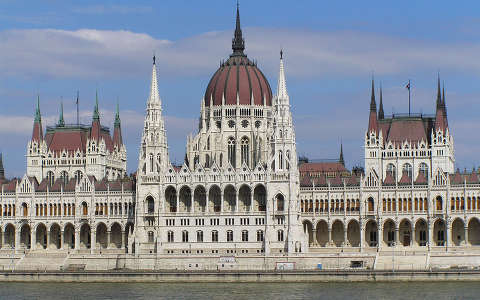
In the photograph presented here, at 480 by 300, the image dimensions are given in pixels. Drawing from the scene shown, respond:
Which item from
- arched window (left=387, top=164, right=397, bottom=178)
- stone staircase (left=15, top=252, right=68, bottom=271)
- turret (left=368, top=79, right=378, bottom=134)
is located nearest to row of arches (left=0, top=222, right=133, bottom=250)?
stone staircase (left=15, top=252, right=68, bottom=271)

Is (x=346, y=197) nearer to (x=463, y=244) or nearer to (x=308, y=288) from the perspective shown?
(x=463, y=244)

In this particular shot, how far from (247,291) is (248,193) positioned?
98.9 ft

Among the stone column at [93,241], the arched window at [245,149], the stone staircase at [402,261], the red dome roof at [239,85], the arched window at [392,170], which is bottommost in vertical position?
the stone staircase at [402,261]

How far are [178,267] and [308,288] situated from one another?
25477 millimetres

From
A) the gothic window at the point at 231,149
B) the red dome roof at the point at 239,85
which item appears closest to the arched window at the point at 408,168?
the red dome roof at the point at 239,85

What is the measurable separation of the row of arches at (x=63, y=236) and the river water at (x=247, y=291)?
23930 millimetres

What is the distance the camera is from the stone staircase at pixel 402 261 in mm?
152750

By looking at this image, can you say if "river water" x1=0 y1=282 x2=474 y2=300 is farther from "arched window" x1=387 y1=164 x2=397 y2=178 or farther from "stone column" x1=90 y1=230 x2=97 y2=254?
"arched window" x1=387 y1=164 x2=397 y2=178

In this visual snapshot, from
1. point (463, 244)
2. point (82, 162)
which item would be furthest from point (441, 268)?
point (82, 162)

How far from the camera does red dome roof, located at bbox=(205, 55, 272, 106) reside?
581 feet

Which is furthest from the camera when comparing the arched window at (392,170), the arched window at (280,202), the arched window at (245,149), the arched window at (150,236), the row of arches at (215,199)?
the arched window at (245,149)

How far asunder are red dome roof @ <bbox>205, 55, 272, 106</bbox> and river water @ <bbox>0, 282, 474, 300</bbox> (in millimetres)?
37432

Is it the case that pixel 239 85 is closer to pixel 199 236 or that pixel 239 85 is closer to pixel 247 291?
pixel 199 236

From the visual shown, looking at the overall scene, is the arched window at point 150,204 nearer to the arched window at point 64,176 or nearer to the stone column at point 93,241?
the stone column at point 93,241
